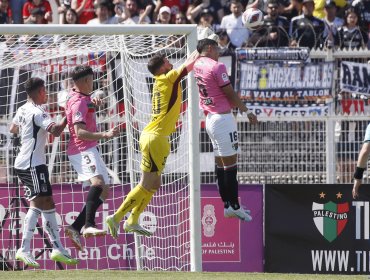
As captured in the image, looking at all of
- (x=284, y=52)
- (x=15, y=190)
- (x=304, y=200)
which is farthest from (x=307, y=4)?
(x=15, y=190)

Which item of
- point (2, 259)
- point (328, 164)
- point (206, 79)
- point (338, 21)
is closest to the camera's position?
point (206, 79)

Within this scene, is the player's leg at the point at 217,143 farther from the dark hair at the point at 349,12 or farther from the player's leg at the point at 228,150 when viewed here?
the dark hair at the point at 349,12

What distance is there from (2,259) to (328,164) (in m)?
4.98

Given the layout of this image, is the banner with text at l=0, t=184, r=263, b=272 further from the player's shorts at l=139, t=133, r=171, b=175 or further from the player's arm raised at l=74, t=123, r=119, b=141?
the player's arm raised at l=74, t=123, r=119, b=141

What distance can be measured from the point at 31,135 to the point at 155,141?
57.5 inches

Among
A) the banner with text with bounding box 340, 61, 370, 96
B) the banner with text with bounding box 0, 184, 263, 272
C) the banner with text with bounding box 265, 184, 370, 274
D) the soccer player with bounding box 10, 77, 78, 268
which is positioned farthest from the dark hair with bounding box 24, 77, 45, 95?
the banner with text with bounding box 340, 61, 370, 96

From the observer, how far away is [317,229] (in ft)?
53.8

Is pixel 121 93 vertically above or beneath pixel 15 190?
above

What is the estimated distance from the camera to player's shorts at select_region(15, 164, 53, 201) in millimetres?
13359

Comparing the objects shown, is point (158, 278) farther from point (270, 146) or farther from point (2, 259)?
point (270, 146)

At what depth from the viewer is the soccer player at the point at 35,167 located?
43.8 feet

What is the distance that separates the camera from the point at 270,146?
56.4 feet

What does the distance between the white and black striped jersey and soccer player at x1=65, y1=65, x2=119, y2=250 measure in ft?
1.18

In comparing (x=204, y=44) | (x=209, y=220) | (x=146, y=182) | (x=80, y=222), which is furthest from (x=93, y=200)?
(x=209, y=220)
